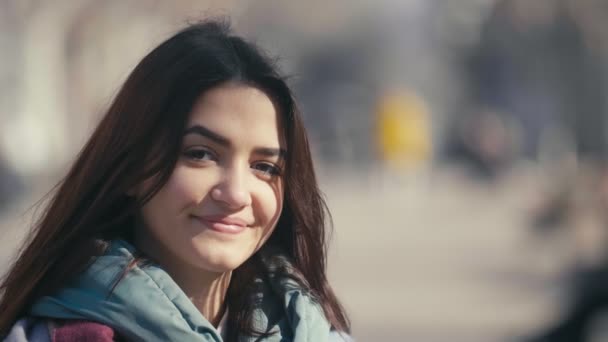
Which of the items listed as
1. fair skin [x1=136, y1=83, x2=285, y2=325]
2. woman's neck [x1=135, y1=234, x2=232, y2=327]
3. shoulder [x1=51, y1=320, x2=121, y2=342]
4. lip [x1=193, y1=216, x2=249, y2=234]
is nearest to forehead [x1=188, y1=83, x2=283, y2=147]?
fair skin [x1=136, y1=83, x2=285, y2=325]

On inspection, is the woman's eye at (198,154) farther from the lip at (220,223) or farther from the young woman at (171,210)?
the lip at (220,223)

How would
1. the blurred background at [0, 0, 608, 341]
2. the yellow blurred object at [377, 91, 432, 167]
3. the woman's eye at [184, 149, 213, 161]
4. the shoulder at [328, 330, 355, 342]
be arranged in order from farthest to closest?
the yellow blurred object at [377, 91, 432, 167] < the blurred background at [0, 0, 608, 341] < the shoulder at [328, 330, 355, 342] < the woman's eye at [184, 149, 213, 161]

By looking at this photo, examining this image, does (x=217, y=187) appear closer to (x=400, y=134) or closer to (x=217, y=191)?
(x=217, y=191)

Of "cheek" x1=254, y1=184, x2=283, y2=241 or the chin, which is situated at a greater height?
"cheek" x1=254, y1=184, x2=283, y2=241

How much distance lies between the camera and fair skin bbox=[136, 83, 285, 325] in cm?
235

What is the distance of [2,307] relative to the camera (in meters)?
2.42

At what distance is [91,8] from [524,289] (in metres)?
13.5

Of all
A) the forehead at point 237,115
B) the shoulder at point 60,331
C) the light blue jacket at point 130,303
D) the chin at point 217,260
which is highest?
the forehead at point 237,115

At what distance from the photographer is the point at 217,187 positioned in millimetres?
2352

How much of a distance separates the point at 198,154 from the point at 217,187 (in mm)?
70

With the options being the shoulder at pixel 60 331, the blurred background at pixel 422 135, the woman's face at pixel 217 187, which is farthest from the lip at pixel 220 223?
the blurred background at pixel 422 135

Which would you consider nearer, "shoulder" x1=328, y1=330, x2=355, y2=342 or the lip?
the lip

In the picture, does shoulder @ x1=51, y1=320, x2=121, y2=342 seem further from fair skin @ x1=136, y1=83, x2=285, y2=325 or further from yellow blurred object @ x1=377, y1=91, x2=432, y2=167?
yellow blurred object @ x1=377, y1=91, x2=432, y2=167

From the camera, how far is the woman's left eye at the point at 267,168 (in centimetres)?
A: 242
